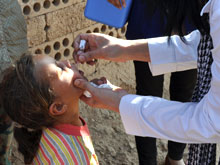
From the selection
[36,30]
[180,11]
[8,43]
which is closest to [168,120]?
[180,11]

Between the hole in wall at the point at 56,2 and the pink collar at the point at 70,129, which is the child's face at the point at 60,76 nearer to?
the pink collar at the point at 70,129

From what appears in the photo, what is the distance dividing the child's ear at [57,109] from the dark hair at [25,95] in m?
0.02

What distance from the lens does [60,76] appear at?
1.78 meters

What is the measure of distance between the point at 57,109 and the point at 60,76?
150mm

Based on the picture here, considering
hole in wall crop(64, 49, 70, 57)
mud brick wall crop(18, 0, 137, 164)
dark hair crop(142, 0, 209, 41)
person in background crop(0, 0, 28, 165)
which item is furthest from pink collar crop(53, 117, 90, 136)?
hole in wall crop(64, 49, 70, 57)

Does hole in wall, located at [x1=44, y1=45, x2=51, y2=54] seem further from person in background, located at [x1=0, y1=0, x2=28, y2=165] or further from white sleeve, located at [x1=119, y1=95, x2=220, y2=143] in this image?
white sleeve, located at [x1=119, y1=95, x2=220, y2=143]

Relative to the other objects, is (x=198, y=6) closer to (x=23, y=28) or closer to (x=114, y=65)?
(x=23, y=28)

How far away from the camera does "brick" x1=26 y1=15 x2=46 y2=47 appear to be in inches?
117

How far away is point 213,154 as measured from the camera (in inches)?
65.6

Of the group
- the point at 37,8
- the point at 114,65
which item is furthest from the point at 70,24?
the point at 114,65

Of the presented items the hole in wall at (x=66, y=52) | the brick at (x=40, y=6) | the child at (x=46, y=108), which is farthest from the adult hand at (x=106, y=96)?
the hole in wall at (x=66, y=52)

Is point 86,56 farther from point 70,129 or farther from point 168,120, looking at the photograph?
point 168,120

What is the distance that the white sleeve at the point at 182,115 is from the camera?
4.46 feet

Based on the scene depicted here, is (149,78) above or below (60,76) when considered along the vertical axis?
below
